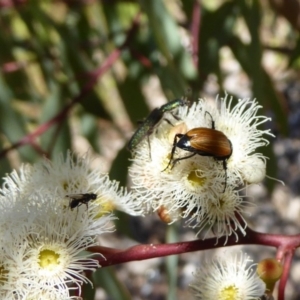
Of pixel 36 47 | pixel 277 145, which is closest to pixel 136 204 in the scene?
pixel 36 47

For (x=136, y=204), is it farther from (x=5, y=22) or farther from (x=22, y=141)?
(x=5, y=22)

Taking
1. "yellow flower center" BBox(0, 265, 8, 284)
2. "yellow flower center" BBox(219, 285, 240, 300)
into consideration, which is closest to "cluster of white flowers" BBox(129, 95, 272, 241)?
"yellow flower center" BBox(219, 285, 240, 300)

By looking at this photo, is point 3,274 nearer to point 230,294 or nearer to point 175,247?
point 175,247

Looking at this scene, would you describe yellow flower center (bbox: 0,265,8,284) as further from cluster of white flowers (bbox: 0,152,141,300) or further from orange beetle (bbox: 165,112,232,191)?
orange beetle (bbox: 165,112,232,191)

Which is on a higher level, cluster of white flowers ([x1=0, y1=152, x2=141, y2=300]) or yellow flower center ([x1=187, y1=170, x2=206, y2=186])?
yellow flower center ([x1=187, y1=170, x2=206, y2=186])

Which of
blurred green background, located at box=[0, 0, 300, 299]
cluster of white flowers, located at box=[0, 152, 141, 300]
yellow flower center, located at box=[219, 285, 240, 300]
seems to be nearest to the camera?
cluster of white flowers, located at box=[0, 152, 141, 300]

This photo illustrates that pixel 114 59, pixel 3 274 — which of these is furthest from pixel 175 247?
pixel 114 59

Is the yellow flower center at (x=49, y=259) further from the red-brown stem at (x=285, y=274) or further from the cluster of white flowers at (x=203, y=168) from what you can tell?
the red-brown stem at (x=285, y=274)

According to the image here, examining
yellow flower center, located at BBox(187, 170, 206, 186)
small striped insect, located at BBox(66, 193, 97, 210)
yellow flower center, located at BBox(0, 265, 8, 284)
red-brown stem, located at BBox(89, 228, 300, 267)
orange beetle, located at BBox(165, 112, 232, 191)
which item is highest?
orange beetle, located at BBox(165, 112, 232, 191)
